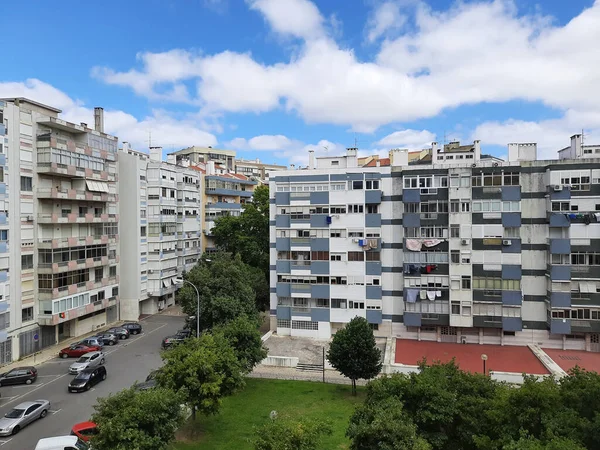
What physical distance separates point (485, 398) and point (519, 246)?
24556 mm

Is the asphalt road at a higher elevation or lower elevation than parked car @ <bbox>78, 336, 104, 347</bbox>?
lower

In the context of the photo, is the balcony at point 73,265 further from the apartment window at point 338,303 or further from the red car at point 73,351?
the apartment window at point 338,303

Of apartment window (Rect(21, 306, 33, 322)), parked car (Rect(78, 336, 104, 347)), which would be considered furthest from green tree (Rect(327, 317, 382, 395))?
apartment window (Rect(21, 306, 33, 322))

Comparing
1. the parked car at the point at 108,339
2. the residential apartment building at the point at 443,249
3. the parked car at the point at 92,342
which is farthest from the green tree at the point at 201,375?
the parked car at the point at 108,339

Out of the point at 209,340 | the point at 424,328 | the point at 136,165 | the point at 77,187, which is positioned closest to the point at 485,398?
the point at 209,340

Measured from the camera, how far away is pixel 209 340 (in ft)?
77.4

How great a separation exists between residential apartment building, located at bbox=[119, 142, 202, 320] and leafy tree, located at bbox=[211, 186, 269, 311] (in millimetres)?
5864

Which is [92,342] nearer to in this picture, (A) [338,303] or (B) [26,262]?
(B) [26,262]

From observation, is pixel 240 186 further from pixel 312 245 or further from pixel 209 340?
pixel 209 340

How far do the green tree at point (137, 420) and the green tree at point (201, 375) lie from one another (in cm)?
202

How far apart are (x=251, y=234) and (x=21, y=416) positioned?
36457mm

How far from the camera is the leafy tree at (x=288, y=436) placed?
1491 centimetres

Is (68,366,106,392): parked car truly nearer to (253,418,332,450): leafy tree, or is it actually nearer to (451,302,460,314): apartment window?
(253,418,332,450): leafy tree

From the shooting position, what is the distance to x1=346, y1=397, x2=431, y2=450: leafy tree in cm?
1422
